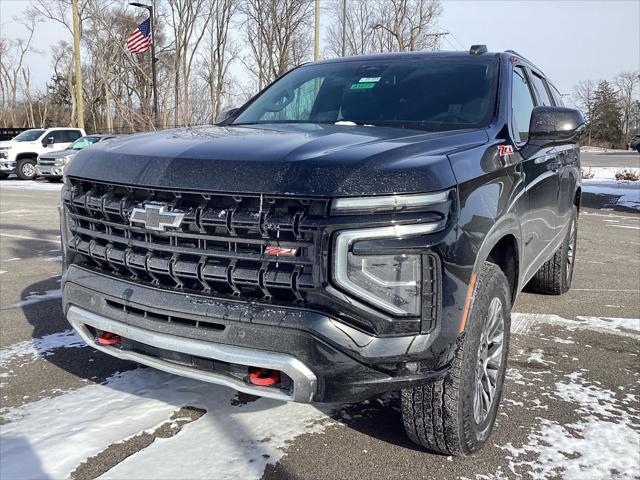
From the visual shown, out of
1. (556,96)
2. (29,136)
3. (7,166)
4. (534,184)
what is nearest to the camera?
(534,184)

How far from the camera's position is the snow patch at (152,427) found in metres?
2.55

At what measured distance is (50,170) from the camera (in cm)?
2028

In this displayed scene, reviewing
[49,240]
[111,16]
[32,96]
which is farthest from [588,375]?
[32,96]

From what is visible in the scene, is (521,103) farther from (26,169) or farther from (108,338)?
(26,169)

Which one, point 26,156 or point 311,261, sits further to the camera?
point 26,156

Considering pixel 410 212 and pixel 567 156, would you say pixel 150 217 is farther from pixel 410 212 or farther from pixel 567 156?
pixel 567 156

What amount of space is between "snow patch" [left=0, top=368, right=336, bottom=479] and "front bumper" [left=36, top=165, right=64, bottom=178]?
18371 millimetres

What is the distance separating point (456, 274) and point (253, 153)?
913 mm

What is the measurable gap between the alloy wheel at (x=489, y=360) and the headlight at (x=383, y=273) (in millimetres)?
552

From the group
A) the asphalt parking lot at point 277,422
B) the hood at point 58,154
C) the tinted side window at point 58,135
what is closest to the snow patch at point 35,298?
the asphalt parking lot at point 277,422

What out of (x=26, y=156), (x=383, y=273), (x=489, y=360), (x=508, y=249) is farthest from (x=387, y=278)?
(x=26, y=156)

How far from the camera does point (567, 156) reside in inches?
182

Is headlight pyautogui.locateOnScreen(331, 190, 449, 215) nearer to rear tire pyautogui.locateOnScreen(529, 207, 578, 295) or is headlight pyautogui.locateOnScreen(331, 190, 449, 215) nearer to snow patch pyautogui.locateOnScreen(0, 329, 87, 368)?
snow patch pyautogui.locateOnScreen(0, 329, 87, 368)

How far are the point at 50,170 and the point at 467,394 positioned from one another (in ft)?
67.2
